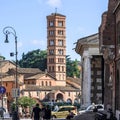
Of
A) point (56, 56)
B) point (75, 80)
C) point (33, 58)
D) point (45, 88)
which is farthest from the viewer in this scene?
point (56, 56)

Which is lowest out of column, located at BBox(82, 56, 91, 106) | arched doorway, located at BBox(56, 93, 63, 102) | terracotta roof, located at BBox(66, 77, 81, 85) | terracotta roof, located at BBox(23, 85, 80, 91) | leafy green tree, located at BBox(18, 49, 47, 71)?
arched doorway, located at BBox(56, 93, 63, 102)

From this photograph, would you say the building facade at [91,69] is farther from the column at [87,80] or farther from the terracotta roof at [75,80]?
the terracotta roof at [75,80]

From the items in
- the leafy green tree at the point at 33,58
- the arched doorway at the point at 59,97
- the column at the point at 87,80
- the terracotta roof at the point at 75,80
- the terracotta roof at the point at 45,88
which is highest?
the leafy green tree at the point at 33,58

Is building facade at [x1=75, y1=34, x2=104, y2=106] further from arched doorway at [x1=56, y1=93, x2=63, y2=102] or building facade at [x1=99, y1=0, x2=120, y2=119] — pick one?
arched doorway at [x1=56, y1=93, x2=63, y2=102]

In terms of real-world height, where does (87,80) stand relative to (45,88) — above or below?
above

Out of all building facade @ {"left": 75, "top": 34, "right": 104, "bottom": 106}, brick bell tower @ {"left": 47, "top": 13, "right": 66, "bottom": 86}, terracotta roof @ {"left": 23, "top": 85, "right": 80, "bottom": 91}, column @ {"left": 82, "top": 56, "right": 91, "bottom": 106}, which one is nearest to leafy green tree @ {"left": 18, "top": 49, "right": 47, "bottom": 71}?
brick bell tower @ {"left": 47, "top": 13, "right": 66, "bottom": 86}

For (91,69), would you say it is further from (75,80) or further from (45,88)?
(75,80)

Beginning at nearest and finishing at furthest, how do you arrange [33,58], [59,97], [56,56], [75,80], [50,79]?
[59,97] < [50,79] < [33,58] < [75,80] < [56,56]

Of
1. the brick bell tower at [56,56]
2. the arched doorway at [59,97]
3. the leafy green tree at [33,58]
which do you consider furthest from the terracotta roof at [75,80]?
the arched doorway at [59,97]

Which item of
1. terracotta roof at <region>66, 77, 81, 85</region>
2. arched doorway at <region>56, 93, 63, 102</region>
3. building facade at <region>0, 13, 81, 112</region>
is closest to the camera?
building facade at <region>0, 13, 81, 112</region>

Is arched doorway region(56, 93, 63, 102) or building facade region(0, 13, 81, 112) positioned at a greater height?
building facade region(0, 13, 81, 112)

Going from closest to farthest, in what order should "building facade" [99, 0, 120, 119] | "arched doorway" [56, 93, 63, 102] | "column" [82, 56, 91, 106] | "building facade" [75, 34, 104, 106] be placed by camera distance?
"building facade" [99, 0, 120, 119], "building facade" [75, 34, 104, 106], "column" [82, 56, 91, 106], "arched doorway" [56, 93, 63, 102]

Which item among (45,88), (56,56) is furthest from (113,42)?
(56,56)

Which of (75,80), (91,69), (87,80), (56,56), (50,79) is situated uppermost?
(56,56)
